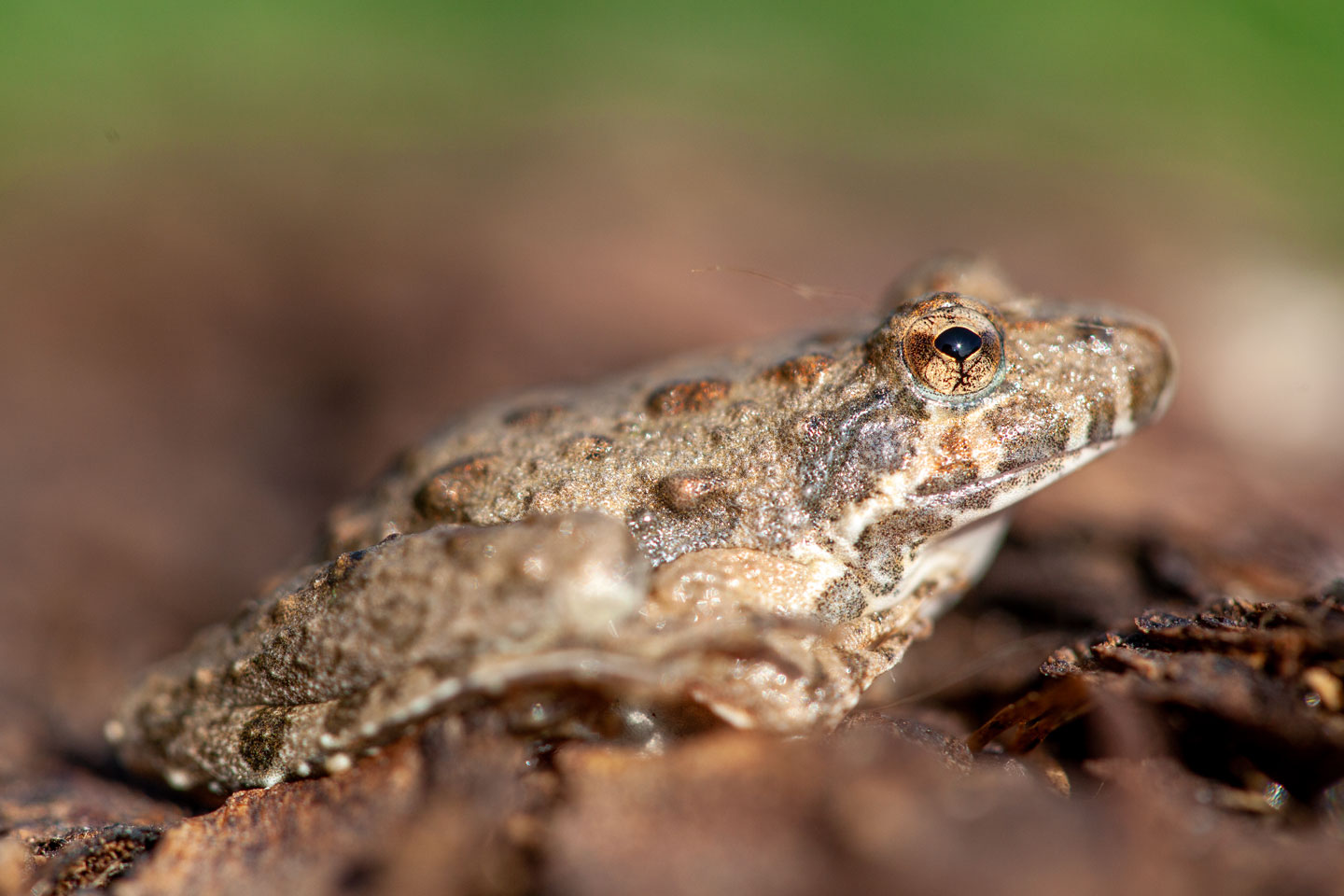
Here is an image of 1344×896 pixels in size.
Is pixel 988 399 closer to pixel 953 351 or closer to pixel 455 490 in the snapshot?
pixel 953 351

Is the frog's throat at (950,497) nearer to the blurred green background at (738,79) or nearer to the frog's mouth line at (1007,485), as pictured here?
the frog's mouth line at (1007,485)

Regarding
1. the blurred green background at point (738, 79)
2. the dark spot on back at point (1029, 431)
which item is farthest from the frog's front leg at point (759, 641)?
the blurred green background at point (738, 79)

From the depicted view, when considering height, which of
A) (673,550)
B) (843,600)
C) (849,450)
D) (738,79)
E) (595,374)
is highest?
(738,79)

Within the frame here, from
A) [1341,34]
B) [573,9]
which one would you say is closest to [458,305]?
[573,9]

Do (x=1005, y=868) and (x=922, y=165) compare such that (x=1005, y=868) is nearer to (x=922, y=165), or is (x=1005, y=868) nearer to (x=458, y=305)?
(x=458, y=305)

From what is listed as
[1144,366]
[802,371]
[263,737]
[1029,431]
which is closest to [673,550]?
[802,371]

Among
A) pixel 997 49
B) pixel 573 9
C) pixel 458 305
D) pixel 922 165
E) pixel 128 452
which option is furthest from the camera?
pixel 573 9

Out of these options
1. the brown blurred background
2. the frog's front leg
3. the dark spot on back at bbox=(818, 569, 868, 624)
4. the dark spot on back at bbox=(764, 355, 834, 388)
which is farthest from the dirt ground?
the dark spot on back at bbox=(764, 355, 834, 388)
